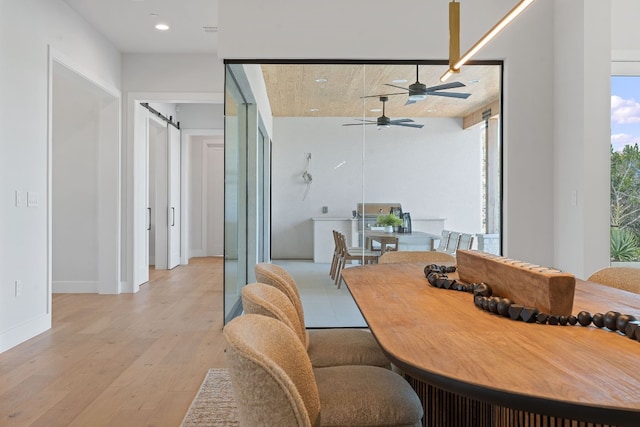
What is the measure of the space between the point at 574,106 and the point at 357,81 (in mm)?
1659

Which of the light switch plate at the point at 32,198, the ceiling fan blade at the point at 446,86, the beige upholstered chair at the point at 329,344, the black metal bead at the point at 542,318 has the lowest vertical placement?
the beige upholstered chair at the point at 329,344

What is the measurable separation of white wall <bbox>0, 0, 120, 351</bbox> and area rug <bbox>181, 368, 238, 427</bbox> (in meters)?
1.80

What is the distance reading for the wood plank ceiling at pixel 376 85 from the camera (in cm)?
425

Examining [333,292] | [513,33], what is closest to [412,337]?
[333,292]

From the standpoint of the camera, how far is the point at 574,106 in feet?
12.8

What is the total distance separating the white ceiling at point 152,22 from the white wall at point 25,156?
451 mm

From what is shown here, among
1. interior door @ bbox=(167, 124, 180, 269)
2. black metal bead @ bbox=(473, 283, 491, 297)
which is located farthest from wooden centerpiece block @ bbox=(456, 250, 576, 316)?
interior door @ bbox=(167, 124, 180, 269)

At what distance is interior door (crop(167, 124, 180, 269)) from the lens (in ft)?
29.1

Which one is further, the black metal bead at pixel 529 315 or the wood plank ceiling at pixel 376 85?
the wood plank ceiling at pixel 376 85

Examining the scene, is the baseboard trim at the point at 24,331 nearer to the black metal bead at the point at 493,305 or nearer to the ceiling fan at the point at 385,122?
the ceiling fan at the point at 385,122

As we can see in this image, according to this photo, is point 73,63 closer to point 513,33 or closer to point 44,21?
point 44,21

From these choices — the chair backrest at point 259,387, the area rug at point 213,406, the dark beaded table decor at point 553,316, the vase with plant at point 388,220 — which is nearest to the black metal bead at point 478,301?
the dark beaded table decor at point 553,316

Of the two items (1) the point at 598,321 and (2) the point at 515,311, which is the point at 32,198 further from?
(1) the point at 598,321

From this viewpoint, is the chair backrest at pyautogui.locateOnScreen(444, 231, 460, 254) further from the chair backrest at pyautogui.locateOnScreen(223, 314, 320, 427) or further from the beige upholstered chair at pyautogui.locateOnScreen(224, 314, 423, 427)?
the chair backrest at pyautogui.locateOnScreen(223, 314, 320, 427)
